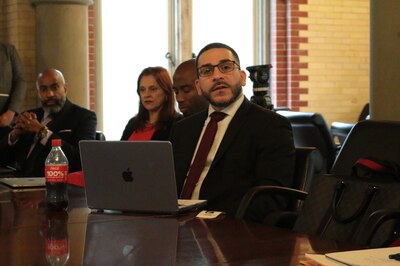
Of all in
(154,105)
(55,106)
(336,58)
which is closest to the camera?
(154,105)

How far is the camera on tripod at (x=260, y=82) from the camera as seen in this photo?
5109 mm

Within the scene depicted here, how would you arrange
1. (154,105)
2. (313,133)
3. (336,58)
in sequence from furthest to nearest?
(336,58) → (313,133) → (154,105)

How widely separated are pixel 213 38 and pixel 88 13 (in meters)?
1.40

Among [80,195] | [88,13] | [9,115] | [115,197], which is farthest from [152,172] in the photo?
[88,13]

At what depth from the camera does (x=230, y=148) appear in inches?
133

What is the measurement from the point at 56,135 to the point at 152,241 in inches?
114

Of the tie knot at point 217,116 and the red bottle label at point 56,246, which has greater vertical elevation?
the tie knot at point 217,116

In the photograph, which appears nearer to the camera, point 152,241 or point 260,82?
point 152,241

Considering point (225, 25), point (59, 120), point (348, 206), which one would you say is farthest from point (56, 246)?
point (225, 25)

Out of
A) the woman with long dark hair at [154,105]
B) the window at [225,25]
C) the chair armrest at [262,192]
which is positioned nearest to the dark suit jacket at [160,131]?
the woman with long dark hair at [154,105]

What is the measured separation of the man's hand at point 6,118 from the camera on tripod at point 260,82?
2.32m

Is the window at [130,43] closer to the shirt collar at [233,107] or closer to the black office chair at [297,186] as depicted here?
the shirt collar at [233,107]

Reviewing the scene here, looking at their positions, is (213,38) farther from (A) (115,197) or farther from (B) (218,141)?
(A) (115,197)

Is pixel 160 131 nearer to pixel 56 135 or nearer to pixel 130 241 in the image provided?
pixel 56 135
